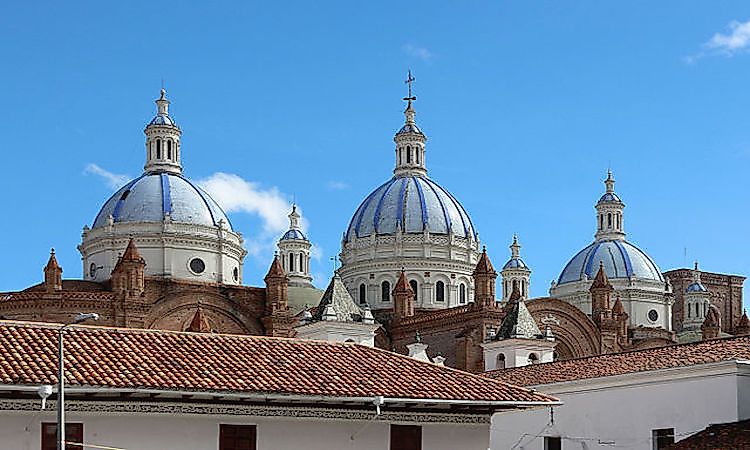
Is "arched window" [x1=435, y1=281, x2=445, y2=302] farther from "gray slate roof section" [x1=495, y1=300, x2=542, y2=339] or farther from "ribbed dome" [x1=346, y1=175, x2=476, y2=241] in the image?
Result: "gray slate roof section" [x1=495, y1=300, x2=542, y2=339]

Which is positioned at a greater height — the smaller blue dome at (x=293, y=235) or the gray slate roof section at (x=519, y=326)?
the smaller blue dome at (x=293, y=235)

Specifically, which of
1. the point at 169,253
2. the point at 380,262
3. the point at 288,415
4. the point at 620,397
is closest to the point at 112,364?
the point at 288,415

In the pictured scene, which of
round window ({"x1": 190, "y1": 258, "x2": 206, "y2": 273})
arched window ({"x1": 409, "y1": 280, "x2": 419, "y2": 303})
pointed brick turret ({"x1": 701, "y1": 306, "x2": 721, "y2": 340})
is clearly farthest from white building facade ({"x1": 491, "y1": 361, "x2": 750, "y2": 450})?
pointed brick turret ({"x1": 701, "y1": 306, "x2": 721, "y2": 340})

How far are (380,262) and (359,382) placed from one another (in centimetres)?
4496

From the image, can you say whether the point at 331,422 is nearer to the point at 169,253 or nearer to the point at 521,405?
the point at 521,405

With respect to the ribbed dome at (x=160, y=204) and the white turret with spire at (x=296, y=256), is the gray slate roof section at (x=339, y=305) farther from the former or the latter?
the white turret with spire at (x=296, y=256)

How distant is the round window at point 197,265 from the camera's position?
61.2 metres

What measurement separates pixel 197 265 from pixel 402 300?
9.87m

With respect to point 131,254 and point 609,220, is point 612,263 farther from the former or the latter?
point 131,254

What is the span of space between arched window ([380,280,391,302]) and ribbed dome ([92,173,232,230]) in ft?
29.5

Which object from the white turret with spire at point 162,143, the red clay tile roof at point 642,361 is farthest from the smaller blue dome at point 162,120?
the red clay tile roof at point 642,361

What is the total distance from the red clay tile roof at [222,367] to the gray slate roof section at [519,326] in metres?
28.9

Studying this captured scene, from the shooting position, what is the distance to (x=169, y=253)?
199 feet

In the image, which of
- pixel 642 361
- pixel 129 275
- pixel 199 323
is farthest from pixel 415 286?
pixel 642 361
